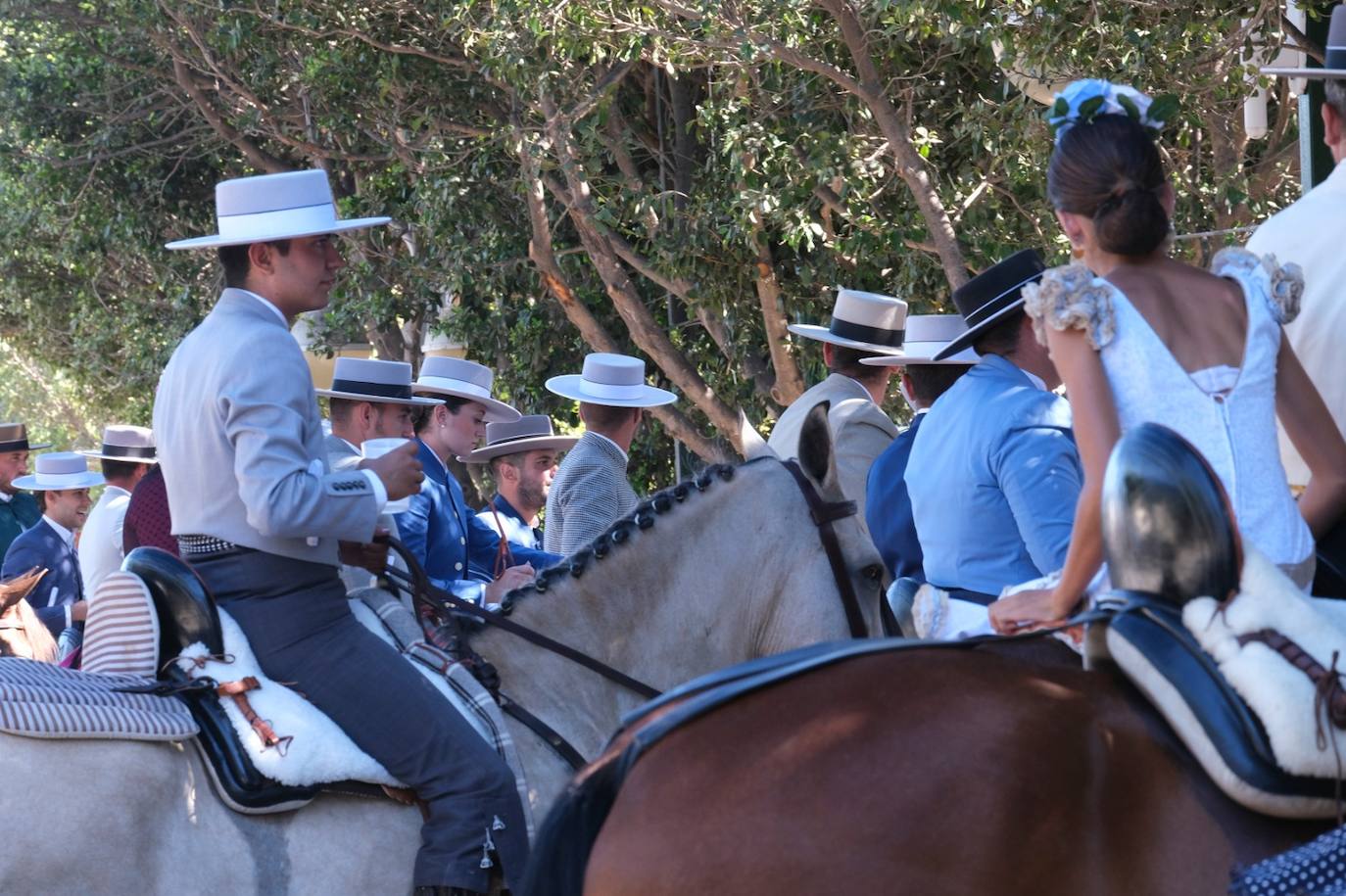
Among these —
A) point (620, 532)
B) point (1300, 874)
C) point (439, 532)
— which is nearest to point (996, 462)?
point (620, 532)

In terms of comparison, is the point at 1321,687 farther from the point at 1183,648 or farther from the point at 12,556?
the point at 12,556

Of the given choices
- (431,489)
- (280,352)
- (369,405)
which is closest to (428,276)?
(369,405)

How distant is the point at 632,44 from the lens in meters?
11.1

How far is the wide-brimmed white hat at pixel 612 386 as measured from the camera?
741cm

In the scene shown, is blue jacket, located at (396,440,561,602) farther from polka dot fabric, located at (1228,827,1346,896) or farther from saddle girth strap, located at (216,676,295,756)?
polka dot fabric, located at (1228,827,1346,896)

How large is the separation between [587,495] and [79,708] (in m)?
3.24

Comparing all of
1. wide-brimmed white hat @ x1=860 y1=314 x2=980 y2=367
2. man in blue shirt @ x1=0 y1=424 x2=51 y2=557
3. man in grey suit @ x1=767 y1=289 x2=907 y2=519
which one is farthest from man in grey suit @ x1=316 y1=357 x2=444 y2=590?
man in blue shirt @ x1=0 y1=424 x2=51 y2=557

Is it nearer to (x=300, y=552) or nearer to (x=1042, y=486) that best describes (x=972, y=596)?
(x=1042, y=486)

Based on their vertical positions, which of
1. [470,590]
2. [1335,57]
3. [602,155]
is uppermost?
[1335,57]

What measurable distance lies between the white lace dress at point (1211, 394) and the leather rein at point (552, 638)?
180cm

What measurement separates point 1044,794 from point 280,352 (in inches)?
98.9

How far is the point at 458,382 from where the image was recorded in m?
8.73

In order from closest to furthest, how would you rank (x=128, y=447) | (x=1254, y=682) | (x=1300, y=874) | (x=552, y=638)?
(x=1300, y=874), (x=1254, y=682), (x=552, y=638), (x=128, y=447)

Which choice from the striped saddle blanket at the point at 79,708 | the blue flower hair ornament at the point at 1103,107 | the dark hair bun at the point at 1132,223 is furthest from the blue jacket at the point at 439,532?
the dark hair bun at the point at 1132,223
